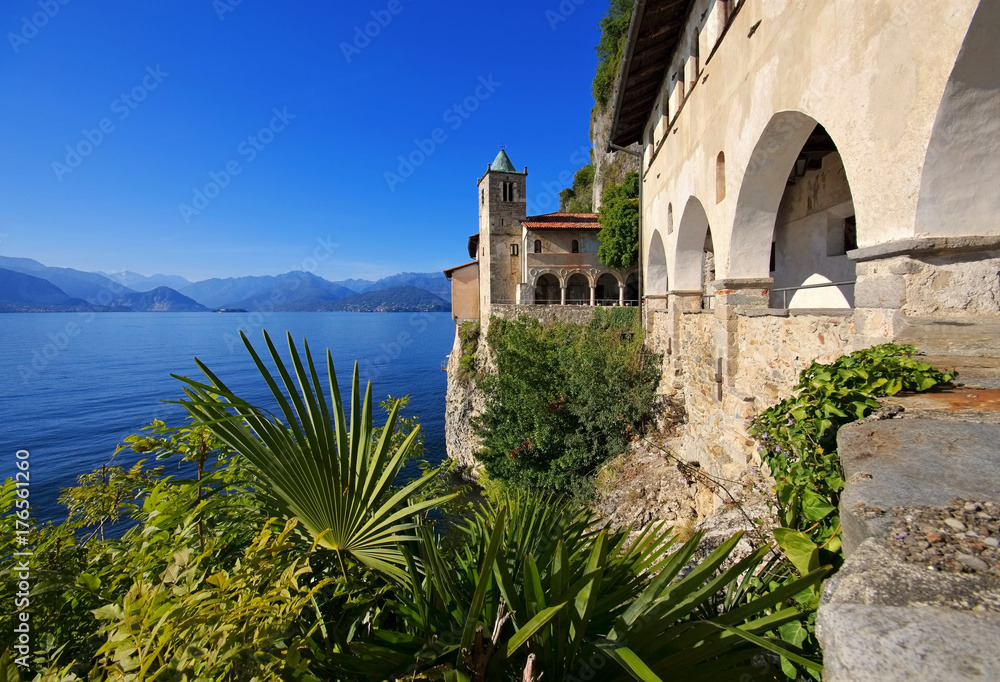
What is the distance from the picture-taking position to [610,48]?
2983cm

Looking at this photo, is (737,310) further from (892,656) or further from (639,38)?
(639,38)

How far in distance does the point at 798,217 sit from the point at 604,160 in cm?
2540

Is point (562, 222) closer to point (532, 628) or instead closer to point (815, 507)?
point (815, 507)

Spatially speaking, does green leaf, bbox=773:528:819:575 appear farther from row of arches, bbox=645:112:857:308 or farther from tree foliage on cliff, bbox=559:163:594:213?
tree foliage on cliff, bbox=559:163:594:213

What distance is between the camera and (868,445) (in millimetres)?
2014

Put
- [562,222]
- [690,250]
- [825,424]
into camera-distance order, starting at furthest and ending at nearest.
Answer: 1. [562,222]
2. [690,250]
3. [825,424]

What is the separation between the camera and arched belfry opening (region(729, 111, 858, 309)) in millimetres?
5484

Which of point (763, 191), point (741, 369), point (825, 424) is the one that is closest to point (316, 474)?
point (825, 424)

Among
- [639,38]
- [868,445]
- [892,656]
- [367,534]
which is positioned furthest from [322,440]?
[639,38]

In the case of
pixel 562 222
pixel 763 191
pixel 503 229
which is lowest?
pixel 763 191

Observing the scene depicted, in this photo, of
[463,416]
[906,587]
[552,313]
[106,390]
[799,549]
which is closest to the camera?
[906,587]

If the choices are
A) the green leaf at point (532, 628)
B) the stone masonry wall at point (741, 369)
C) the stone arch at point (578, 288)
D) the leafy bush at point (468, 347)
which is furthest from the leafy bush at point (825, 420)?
the stone arch at point (578, 288)

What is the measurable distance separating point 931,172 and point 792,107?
2070 millimetres

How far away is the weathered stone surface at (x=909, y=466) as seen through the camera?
5.01ft
